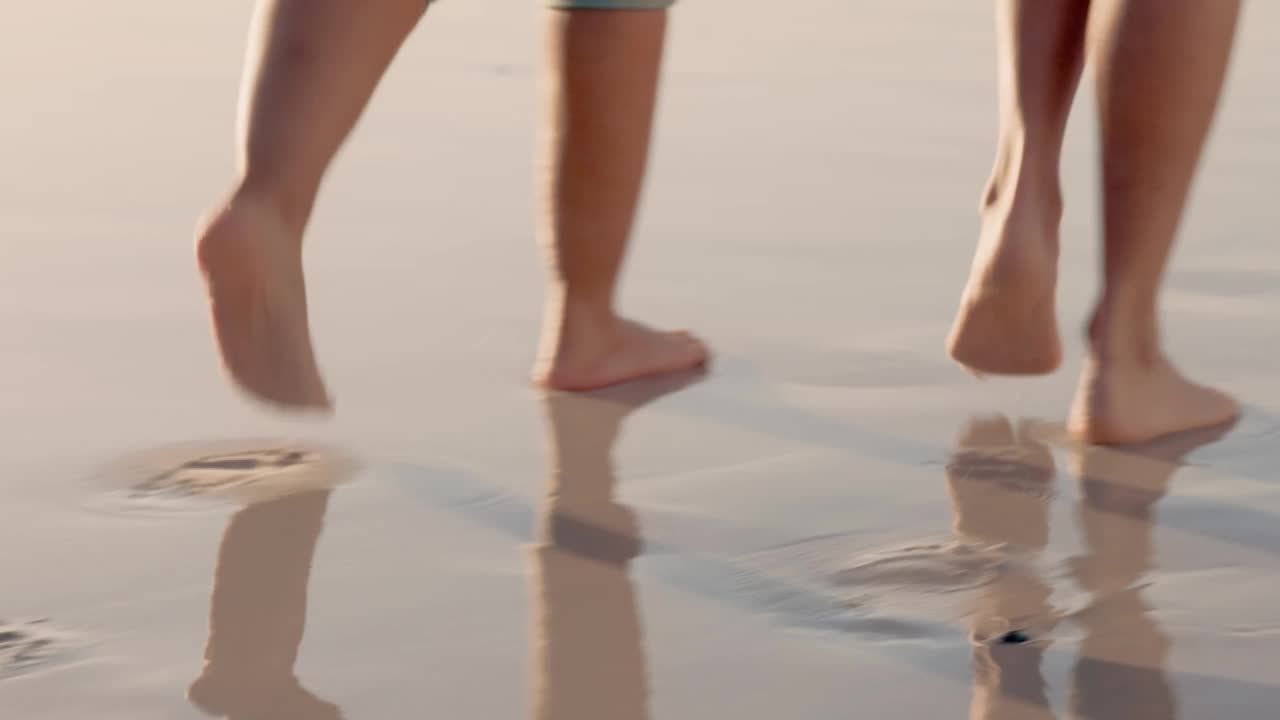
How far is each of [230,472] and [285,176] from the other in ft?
0.87

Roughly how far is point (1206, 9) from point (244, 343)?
0.93 metres

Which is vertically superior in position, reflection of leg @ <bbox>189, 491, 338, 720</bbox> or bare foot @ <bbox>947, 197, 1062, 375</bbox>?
bare foot @ <bbox>947, 197, 1062, 375</bbox>

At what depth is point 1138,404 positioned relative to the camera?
1.95m

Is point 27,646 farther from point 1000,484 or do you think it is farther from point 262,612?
point 1000,484

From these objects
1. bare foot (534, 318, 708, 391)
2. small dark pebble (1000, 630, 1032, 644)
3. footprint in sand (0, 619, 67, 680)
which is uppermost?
bare foot (534, 318, 708, 391)

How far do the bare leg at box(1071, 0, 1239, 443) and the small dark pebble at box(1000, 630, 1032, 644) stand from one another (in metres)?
0.57

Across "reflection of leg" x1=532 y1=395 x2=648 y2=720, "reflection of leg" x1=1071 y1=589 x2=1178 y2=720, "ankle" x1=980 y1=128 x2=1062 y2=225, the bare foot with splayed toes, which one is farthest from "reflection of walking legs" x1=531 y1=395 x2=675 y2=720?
"ankle" x1=980 y1=128 x2=1062 y2=225

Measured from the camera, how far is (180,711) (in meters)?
1.29

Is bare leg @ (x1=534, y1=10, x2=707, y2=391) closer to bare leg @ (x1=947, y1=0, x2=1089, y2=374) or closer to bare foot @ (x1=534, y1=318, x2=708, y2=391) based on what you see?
bare foot @ (x1=534, y1=318, x2=708, y2=391)

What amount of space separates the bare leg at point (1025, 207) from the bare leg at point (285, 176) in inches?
24.4

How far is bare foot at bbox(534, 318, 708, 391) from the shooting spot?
2146mm

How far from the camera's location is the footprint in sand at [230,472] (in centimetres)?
174

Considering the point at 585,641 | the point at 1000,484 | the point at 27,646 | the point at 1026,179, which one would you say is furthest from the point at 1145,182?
the point at 27,646

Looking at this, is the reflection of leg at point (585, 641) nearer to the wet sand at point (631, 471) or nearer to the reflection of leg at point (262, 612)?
the wet sand at point (631, 471)
